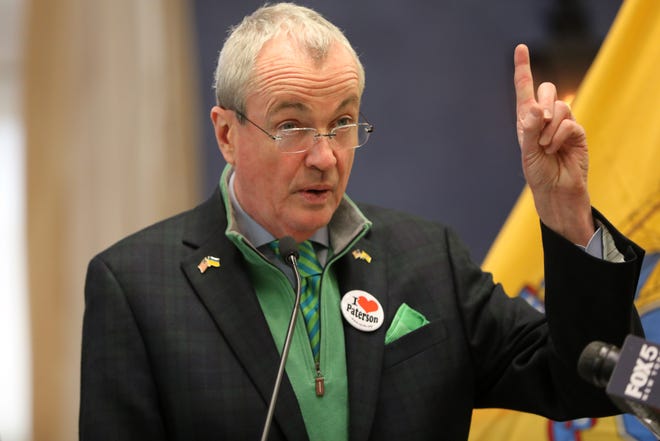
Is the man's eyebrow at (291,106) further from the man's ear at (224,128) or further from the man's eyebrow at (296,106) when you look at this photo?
the man's ear at (224,128)

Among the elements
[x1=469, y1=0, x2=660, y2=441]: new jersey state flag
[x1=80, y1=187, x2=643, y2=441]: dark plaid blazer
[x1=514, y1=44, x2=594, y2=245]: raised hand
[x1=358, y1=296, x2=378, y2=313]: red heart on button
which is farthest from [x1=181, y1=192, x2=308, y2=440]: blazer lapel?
[x1=469, y1=0, x2=660, y2=441]: new jersey state flag

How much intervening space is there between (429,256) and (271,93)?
54 centimetres

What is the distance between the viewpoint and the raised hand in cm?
196

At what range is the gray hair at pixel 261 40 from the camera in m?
2.19

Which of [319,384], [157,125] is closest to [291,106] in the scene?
[319,384]

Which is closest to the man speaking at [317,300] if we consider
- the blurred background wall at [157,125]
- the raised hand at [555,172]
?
the raised hand at [555,172]

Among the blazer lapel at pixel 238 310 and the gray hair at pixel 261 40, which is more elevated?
the gray hair at pixel 261 40

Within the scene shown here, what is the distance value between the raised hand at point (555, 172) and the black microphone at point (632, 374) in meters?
0.44

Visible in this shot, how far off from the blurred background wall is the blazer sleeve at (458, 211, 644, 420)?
2.13m

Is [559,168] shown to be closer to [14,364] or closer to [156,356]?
[156,356]

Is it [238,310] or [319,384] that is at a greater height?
[238,310]

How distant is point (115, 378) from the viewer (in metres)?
2.07

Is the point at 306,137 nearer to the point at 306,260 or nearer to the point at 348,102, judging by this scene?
the point at 348,102

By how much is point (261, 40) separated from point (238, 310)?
576mm
